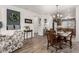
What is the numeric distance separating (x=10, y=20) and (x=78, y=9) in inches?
63.3

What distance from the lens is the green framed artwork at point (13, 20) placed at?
227 centimetres

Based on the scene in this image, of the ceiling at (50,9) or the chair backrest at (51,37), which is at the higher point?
the ceiling at (50,9)

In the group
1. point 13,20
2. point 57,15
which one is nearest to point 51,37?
point 57,15

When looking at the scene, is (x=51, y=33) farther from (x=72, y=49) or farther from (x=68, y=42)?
(x=72, y=49)

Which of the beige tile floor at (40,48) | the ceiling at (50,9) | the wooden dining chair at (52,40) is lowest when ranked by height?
the beige tile floor at (40,48)

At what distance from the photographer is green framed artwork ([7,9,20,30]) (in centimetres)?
227

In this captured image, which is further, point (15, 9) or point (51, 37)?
point (51, 37)

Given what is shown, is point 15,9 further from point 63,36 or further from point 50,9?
point 63,36

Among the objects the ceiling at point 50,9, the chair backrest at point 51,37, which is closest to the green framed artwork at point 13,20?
the ceiling at point 50,9

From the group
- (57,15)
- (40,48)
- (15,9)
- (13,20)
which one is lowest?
(40,48)

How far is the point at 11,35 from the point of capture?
2330mm

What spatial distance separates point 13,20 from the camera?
2.32 m

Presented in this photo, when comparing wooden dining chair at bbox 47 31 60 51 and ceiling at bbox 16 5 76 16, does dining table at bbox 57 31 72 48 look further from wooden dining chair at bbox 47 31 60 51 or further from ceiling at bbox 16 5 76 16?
ceiling at bbox 16 5 76 16

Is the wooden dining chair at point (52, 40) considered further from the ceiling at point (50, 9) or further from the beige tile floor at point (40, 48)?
the ceiling at point (50, 9)
